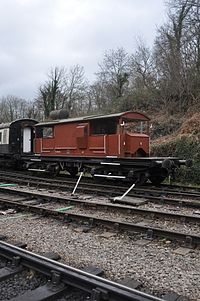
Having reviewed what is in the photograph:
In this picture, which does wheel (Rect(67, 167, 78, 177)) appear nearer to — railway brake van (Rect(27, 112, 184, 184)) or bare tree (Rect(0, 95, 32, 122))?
railway brake van (Rect(27, 112, 184, 184))

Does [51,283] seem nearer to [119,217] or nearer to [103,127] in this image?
[119,217]

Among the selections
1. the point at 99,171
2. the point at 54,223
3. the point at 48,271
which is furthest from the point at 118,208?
the point at 99,171

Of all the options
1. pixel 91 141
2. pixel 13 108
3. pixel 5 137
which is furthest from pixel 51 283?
pixel 13 108

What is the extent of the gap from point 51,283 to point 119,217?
4.42 meters

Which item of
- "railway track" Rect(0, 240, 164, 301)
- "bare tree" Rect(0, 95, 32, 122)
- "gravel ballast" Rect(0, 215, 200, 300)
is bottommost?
"gravel ballast" Rect(0, 215, 200, 300)

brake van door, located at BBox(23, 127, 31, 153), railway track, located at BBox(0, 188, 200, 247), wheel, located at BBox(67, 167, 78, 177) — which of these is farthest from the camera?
brake van door, located at BBox(23, 127, 31, 153)

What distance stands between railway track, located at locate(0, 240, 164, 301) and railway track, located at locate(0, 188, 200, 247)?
2.24m

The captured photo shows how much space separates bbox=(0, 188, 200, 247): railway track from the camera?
680 cm

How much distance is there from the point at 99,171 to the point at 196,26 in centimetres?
1584

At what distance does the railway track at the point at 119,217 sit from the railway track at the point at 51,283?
7.34 feet

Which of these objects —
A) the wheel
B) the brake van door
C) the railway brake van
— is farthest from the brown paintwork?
the brake van door

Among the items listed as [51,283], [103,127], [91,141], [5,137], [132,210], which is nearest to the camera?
[51,283]

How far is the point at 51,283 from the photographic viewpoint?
173 inches

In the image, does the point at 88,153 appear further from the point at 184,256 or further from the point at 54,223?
the point at 184,256
